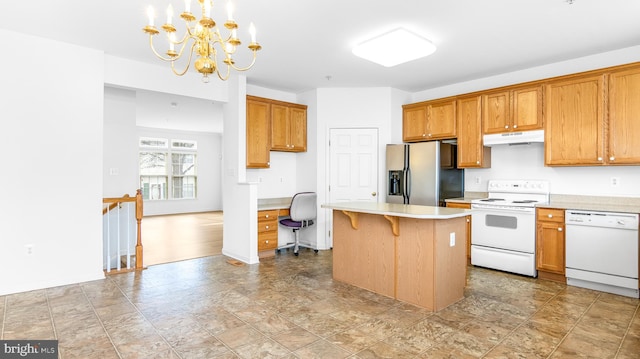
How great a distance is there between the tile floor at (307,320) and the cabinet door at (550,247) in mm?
203

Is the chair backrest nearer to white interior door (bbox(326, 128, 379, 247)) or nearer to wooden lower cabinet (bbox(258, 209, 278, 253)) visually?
wooden lower cabinet (bbox(258, 209, 278, 253))

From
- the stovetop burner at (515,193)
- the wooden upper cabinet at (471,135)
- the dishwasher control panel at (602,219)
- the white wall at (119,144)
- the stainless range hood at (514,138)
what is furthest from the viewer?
the white wall at (119,144)

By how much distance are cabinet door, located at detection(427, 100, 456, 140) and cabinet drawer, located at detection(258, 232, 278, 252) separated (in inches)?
114

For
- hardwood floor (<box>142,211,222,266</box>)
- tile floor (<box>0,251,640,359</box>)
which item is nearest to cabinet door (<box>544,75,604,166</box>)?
tile floor (<box>0,251,640,359</box>)

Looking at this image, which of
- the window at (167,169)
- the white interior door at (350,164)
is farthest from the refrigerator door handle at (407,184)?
the window at (167,169)

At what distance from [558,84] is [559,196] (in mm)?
1413

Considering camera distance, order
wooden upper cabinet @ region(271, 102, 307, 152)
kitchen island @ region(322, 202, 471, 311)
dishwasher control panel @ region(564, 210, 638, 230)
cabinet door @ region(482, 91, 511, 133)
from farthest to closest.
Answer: wooden upper cabinet @ region(271, 102, 307, 152) < cabinet door @ region(482, 91, 511, 133) < dishwasher control panel @ region(564, 210, 638, 230) < kitchen island @ region(322, 202, 471, 311)

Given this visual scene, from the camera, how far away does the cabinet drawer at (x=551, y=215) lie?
12.5 feet

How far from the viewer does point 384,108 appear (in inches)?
218

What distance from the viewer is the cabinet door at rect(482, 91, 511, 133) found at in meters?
4.52

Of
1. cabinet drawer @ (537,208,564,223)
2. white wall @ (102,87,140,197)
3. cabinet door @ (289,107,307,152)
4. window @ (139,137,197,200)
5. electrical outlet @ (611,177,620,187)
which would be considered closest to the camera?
cabinet drawer @ (537,208,564,223)

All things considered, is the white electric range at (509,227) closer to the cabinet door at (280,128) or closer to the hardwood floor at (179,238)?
the cabinet door at (280,128)

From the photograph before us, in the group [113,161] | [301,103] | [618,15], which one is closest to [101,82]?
[113,161]

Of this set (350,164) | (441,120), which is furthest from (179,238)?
(441,120)
